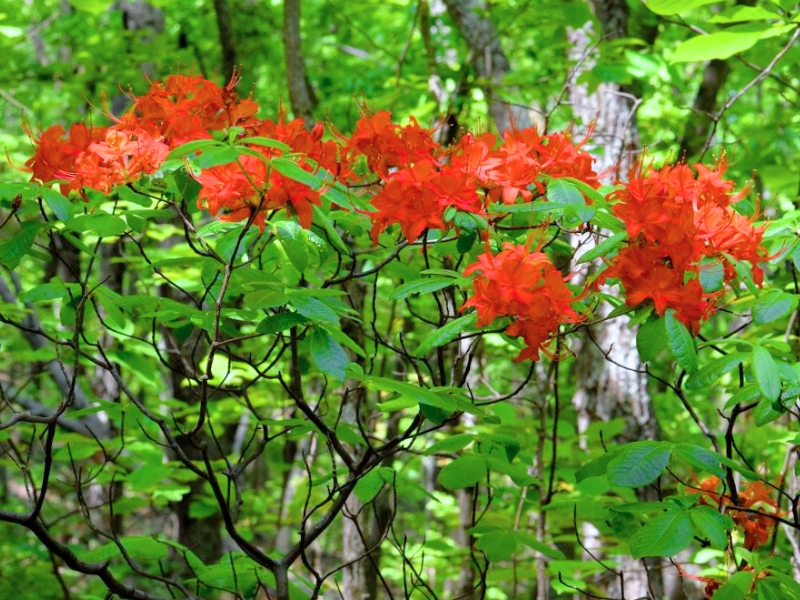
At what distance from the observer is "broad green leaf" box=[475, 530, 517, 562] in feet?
5.58

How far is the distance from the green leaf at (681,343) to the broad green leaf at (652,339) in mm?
10

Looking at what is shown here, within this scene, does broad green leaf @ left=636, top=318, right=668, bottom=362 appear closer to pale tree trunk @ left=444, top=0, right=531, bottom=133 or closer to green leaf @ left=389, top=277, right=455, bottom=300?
green leaf @ left=389, top=277, right=455, bottom=300

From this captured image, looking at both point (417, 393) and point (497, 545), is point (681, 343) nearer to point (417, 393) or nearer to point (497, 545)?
point (417, 393)

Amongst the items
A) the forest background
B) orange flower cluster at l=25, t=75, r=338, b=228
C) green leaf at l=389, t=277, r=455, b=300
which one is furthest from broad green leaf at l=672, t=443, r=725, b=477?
orange flower cluster at l=25, t=75, r=338, b=228

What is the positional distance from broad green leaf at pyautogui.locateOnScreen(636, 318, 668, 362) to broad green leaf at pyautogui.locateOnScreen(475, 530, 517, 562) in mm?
581

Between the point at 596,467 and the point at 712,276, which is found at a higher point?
the point at 712,276

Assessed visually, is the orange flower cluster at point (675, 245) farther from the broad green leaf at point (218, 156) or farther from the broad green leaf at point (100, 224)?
the broad green leaf at point (100, 224)

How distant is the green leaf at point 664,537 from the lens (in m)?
1.26

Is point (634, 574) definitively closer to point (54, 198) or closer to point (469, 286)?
point (469, 286)

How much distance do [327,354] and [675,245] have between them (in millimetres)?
548

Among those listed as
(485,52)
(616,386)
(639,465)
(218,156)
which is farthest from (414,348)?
(218,156)

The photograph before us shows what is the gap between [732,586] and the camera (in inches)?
54.9

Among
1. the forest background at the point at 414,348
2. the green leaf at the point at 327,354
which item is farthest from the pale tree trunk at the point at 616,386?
the green leaf at the point at 327,354

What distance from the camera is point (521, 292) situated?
4.13 feet
